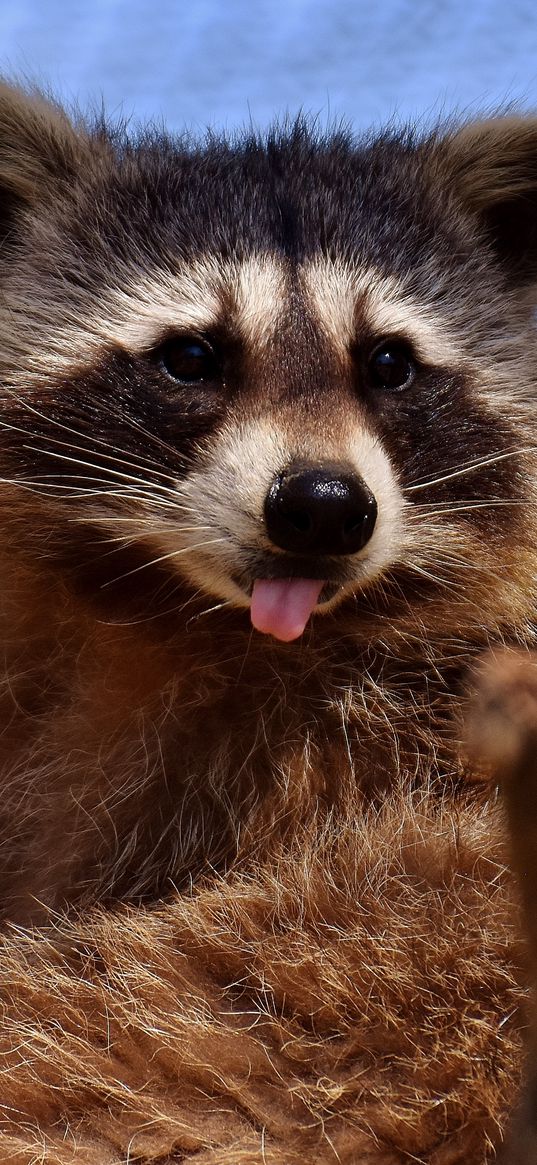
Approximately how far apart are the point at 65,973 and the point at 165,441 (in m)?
1.24

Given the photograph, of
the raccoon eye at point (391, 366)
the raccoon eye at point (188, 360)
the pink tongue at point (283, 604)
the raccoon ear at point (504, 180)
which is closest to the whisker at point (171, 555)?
the pink tongue at point (283, 604)

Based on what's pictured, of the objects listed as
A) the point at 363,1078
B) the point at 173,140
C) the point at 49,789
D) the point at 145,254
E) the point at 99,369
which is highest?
the point at 173,140

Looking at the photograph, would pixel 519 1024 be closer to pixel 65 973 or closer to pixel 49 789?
pixel 65 973

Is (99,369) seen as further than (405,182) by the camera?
No

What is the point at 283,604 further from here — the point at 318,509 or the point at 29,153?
the point at 29,153

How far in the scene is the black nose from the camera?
2502 millimetres

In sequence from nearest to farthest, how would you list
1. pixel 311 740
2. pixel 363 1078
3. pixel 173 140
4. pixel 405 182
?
pixel 363 1078 < pixel 311 740 < pixel 405 182 < pixel 173 140

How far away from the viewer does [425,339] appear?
3.21 meters

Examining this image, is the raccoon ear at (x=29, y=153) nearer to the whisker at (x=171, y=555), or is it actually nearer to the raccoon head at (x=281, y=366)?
the raccoon head at (x=281, y=366)

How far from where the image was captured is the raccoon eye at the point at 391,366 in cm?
305

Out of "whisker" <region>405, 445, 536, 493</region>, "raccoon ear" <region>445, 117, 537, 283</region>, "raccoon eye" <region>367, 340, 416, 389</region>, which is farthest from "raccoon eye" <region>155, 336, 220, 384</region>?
"raccoon ear" <region>445, 117, 537, 283</region>

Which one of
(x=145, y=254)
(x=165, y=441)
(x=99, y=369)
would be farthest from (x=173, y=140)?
(x=165, y=441)

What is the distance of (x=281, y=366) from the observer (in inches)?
112

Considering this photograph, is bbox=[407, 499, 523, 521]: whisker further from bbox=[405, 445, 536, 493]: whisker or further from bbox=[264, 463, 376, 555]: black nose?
bbox=[264, 463, 376, 555]: black nose
